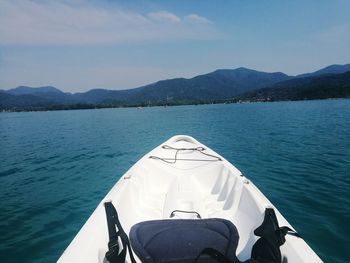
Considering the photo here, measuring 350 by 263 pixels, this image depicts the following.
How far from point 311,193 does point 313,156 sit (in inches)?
218

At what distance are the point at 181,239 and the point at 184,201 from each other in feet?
8.77

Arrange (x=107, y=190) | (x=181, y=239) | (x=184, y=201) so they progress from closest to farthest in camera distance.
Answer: (x=181, y=239), (x=184, y=201), (x=107, y=190)

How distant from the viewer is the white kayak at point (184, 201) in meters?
2.71

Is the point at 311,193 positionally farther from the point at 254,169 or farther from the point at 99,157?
the point at 99,157

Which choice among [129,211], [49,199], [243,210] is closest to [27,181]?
[49,199]

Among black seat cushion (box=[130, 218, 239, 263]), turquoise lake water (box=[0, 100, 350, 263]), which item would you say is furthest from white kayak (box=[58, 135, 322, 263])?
turquoise lake water (box=[0, 100, 350, 263])

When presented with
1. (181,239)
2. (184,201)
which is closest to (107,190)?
(184,201)

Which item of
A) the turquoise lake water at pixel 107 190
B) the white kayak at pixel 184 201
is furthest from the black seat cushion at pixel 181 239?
the turquoise lake water at pixel 107 190

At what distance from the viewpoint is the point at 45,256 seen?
4840mm

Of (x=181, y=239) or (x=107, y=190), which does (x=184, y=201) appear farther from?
(x=107, y=190)

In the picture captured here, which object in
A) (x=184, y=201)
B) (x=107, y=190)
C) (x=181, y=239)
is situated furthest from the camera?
(x=107, y=190)

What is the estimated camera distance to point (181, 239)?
101 inches

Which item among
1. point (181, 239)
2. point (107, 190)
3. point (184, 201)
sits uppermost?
point (181, 239)

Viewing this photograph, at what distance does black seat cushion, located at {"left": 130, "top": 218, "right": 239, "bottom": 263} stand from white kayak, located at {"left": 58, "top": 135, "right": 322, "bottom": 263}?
0.10m
